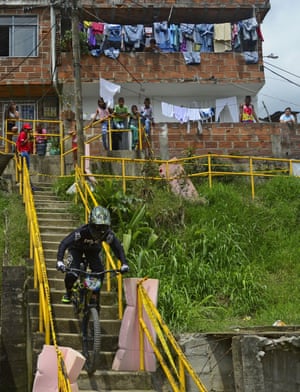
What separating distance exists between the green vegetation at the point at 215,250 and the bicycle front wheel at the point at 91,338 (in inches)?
74.5

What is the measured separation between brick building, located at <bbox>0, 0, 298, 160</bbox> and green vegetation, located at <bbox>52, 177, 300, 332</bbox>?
7.52 metres

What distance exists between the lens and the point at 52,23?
22891 mm

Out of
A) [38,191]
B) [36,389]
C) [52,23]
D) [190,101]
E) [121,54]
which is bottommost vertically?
[36,389]

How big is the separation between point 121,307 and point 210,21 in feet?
58.4

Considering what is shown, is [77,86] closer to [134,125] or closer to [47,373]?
[134,125]

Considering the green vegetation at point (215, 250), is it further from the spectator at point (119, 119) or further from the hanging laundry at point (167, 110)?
the hanging laundry at point (167, 110)

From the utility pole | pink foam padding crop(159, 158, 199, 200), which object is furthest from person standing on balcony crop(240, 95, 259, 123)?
the utility pole

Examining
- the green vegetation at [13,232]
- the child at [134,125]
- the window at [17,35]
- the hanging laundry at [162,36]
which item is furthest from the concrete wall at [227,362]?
the window at [17,35]

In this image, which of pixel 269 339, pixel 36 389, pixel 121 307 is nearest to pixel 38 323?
pixel 121 307

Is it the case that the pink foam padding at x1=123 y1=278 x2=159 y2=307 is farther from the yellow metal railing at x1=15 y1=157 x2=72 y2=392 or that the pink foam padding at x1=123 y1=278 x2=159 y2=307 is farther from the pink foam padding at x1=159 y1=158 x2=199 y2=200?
the pink foam padding at x1=159 y1=158 x2=199 y2=200

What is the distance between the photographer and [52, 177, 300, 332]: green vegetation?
404 inches

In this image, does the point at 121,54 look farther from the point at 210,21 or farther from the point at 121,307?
Result: the point at 121,307

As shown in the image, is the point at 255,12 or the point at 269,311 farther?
the point at 255,12

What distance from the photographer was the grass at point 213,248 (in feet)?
33.7
